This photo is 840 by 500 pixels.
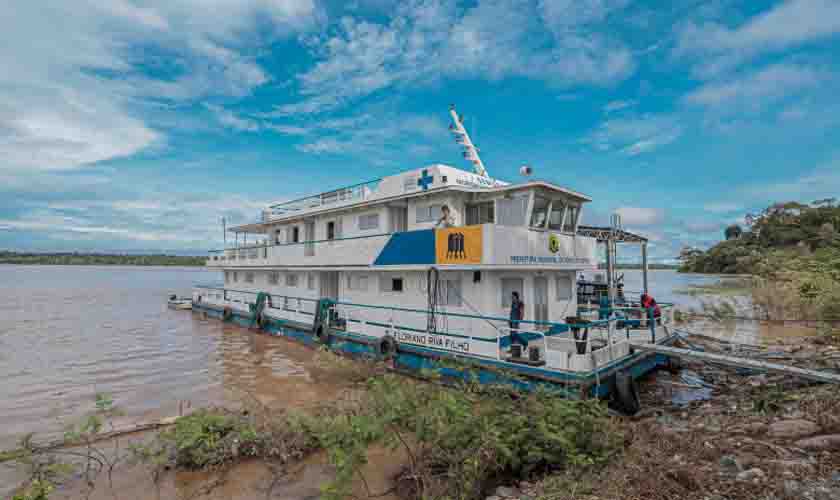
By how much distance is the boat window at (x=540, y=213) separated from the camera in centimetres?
1108

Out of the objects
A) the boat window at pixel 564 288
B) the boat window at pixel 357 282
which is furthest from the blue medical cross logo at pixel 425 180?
the boat window at pixel 564 288

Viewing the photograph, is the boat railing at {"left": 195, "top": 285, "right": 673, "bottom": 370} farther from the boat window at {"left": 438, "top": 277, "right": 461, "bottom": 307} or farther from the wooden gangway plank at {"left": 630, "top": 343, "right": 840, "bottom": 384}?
the wooden gangway plank at {"left": 630, "top": 343, "right": 840, "bottom": 384}

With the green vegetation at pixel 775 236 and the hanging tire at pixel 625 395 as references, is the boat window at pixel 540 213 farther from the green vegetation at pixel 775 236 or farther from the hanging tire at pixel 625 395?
the green vegetation at pixel 775 236

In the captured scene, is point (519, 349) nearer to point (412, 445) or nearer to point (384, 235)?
point (412, 445)

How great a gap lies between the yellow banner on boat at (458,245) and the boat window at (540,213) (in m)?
2.18

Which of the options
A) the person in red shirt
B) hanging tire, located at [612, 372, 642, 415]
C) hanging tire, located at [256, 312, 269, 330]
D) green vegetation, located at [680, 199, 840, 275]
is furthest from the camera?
green vegetation, located at [680, 199, 840, 275]

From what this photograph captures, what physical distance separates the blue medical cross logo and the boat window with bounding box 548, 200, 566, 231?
3.46m

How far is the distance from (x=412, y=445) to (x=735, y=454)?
163 inches

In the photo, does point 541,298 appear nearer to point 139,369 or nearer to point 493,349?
point 493,349

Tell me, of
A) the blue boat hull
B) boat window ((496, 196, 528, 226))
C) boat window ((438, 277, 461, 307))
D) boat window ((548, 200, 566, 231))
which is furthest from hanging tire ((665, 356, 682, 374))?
boat window ((438, 277, 461, 307))

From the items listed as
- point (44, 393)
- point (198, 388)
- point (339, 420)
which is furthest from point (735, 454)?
point (44, 393)

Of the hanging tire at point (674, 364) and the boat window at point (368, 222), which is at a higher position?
the boat window at point (368, 222)

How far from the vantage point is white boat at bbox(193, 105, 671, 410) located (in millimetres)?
9195

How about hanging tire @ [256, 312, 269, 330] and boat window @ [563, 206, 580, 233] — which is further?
hanging tire @ [256, 312, 269, 330]
